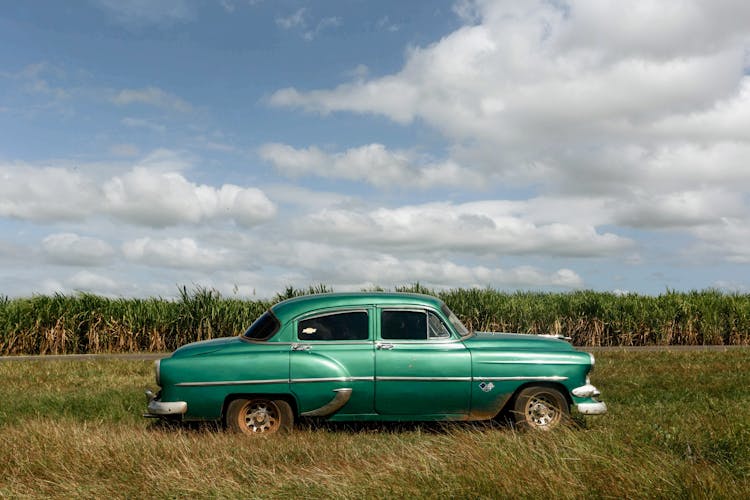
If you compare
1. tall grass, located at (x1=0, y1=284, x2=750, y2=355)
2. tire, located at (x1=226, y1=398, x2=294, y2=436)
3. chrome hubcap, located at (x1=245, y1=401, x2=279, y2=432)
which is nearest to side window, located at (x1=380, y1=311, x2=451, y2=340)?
tire, located at (x1=226, y1=398, x2=294, y2=436)

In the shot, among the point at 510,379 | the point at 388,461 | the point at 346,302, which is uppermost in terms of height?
the point at 346,302

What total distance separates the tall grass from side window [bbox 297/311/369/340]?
16097 millimetres

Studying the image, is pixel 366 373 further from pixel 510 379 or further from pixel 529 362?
pixel 529 362

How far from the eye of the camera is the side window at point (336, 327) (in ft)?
30.4

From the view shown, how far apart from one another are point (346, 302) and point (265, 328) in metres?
1.11

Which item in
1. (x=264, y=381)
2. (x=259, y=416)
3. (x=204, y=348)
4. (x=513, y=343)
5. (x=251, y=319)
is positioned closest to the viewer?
(x=264, y=381)

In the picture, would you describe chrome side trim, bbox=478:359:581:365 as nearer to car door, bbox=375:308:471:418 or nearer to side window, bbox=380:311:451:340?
car door, bbox=375:308:471:418

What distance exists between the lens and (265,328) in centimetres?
948

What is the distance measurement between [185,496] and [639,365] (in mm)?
13065

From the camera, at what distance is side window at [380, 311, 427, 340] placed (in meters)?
9.30

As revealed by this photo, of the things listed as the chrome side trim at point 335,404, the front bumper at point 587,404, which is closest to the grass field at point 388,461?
the chrome side trim at point 335,404

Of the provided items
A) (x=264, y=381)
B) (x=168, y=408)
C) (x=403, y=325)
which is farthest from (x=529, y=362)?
(x=168, y=408)

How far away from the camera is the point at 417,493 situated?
5910mm

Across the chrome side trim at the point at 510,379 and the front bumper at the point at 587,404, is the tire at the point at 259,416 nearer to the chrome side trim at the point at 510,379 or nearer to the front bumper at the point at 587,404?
the chrome side trim at the point at 510,379
